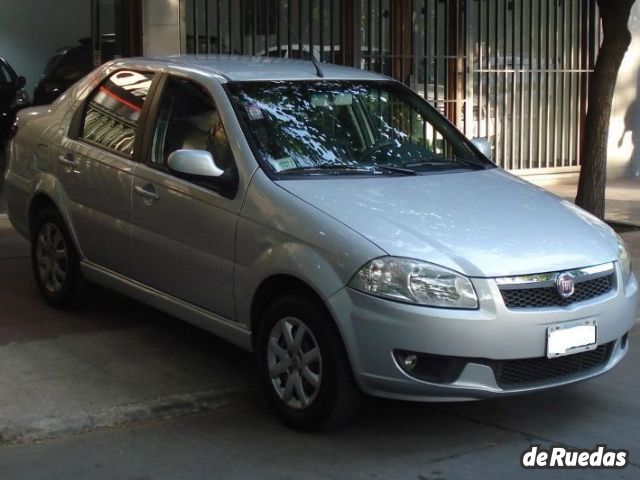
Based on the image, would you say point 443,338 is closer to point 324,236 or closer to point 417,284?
point 417,284

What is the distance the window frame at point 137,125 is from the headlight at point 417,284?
7.13 ft

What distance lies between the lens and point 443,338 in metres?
4.84

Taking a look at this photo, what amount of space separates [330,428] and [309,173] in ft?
4.52

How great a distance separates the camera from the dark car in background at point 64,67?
11117 mm

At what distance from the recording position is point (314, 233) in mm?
5176

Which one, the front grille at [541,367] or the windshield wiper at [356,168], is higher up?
the windshield wiper at [356,168]

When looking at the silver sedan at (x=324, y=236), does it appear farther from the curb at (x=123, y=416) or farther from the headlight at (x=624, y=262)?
the curb at (x=123, y=416)

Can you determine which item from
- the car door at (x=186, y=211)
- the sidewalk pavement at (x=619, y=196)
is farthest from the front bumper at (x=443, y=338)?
the sidewalk pavement at (x=619, y=196)

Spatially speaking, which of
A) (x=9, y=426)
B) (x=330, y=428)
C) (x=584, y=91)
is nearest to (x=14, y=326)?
(x=9, y=426)

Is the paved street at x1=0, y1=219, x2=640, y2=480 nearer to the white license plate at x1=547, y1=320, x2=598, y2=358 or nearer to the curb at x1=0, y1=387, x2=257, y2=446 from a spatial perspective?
the curb at x1=0, y1=387, x2=257, y2=446

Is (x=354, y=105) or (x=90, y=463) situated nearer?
(x=90, y=463)

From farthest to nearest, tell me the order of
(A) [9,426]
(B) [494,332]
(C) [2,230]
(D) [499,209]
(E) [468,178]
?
(C) [2,230] < (E) [468,178] < (D) [499,209] < (A) [9,426] < (B) [494,332]

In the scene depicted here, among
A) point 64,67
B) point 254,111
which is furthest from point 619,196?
point 254,111

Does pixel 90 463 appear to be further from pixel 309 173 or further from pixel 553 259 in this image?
pixel 553 259
